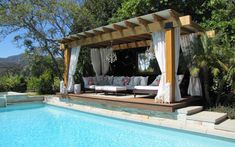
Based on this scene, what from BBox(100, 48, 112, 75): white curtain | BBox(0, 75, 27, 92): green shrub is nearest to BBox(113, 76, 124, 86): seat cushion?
BBox(100, 48, 112, 75): white curtain

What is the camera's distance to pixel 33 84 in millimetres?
18641

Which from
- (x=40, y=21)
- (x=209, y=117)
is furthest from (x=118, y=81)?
(x=209, y=117)

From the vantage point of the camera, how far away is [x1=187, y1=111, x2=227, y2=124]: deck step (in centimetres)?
722

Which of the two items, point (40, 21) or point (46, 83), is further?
point (46, 83)

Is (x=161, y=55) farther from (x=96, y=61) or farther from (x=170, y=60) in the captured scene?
(x=96, y=61)

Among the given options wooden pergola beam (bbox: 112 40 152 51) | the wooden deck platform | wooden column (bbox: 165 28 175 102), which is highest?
wooden pergola beam (bbox: 112 40 152 51)

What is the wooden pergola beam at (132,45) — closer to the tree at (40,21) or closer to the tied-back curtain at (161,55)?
the tree at (40,21)

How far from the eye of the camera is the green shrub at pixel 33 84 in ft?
58.9

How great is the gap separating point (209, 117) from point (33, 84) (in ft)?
47.0

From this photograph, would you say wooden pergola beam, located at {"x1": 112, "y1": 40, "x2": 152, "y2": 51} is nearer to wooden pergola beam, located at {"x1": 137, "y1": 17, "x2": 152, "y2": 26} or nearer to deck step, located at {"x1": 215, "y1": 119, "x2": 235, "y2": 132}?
wooden pergola beam, located at {"x1": 137, "y1": 17, "x2": 152, "y2": 26}

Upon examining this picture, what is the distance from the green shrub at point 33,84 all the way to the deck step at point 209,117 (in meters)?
12.8

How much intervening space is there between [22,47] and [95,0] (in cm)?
598

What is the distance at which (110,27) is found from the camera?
10.6 meters

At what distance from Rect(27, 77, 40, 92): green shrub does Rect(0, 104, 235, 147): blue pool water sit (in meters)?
6.77
